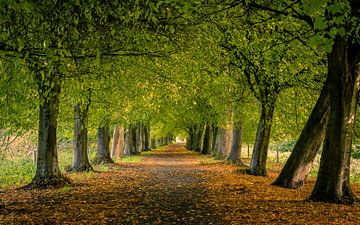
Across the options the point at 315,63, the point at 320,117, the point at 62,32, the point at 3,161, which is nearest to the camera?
the point at 62,32

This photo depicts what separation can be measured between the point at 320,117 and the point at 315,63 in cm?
250

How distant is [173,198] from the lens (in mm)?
12438

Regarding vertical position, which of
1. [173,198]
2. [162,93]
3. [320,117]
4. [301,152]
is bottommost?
[173,198]

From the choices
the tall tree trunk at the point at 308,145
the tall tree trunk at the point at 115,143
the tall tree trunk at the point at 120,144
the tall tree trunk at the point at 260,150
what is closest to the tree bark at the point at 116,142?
the tall tree trunk at the point at 115,143

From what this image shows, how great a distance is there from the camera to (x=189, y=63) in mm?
15203

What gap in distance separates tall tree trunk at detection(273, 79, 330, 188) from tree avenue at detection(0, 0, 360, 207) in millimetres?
40

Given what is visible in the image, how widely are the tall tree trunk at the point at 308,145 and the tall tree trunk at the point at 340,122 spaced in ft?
7.18

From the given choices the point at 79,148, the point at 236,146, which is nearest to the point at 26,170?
the point at 79,148

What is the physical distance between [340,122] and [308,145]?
3.64 metres

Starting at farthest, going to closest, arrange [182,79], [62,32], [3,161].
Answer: [3,161] → [182,79] → [62,32]

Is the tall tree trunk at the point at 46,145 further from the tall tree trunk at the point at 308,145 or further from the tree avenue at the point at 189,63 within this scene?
the tall tree trunk at the point at 308,145

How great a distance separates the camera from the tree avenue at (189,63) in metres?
9.19

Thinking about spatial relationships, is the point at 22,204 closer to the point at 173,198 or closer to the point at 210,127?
the point at 173,198

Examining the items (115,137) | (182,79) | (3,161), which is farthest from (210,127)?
(182,79)
